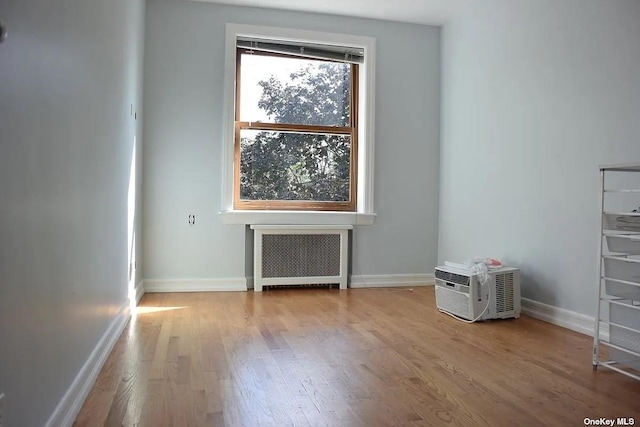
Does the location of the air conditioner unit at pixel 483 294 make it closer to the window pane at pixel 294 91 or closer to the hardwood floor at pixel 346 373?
the hardwood floor at pixel 346 373

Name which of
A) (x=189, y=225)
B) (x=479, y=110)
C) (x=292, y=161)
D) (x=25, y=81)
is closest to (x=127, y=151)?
(x=189, y=225)

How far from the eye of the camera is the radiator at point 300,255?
455cm

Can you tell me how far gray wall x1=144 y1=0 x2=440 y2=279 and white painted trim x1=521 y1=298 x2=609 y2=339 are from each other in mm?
1511

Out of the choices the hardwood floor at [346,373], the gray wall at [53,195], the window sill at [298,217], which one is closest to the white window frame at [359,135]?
the window sill at [298,217]

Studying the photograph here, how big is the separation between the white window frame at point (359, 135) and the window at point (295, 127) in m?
0.08

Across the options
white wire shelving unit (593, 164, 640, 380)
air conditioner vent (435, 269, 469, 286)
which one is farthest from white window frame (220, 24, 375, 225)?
white wire shelving unit (593, 164, 640, 380)

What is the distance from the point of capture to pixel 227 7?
4.57 m

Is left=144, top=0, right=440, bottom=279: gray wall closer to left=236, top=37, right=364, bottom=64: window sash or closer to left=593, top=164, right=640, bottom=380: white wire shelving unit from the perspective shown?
left=236, top=37, right=364, bottom=64: window sash

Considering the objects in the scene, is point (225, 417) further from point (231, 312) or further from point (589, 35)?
point (589, 35)

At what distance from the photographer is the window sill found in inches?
179

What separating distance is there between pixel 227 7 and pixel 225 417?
3753mm

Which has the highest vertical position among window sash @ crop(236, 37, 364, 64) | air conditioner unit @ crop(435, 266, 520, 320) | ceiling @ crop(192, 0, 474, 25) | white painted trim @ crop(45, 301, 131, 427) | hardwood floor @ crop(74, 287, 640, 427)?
ceiling @ crop(192, 0, 474, 25)

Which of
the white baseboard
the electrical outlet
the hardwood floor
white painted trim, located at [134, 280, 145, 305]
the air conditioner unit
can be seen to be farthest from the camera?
the white baseboard

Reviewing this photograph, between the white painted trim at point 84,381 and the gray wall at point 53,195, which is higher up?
the gray wall at point 53,195
